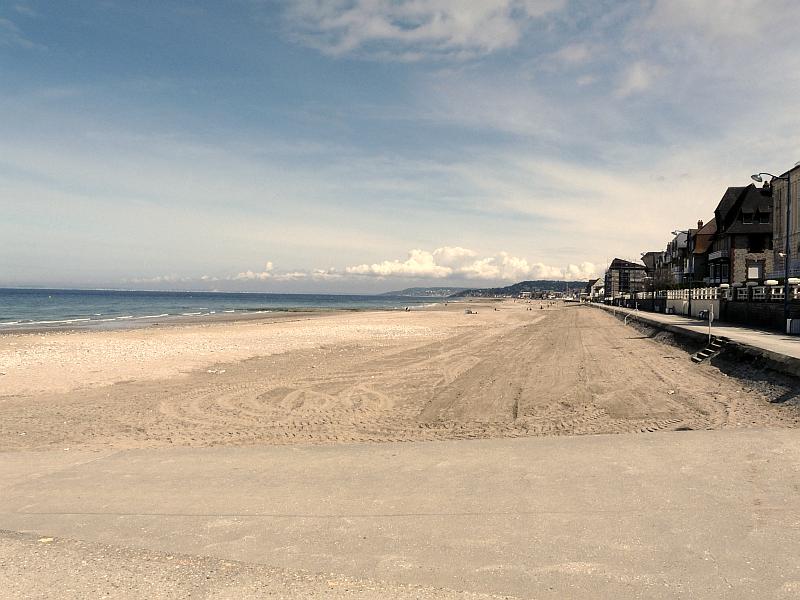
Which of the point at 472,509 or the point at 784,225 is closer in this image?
the point at 472,509

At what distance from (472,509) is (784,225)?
49.4 metres

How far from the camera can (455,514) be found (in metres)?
5.75

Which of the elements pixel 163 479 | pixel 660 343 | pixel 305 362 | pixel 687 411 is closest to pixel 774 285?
pixel 660 343

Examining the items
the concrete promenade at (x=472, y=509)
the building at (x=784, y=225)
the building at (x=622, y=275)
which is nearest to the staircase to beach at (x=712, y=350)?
the concrete promenade at (x=472, y=509)

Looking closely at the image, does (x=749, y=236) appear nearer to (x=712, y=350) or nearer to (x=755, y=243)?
(x=755, y=243)

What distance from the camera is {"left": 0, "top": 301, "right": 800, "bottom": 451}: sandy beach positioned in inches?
412

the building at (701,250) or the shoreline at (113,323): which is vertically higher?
the building at (701,250)

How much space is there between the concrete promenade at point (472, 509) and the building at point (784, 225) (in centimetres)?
4063

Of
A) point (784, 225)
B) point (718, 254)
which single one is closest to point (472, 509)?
point (784, 225)

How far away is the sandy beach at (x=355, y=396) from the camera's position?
10.5 metres

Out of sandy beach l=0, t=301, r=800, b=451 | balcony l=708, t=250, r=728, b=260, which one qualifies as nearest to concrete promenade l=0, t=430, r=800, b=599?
sandy beach l=0, t=301, r=800, b=451

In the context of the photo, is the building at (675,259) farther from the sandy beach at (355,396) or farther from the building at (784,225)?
the sandy beach at (355,396)

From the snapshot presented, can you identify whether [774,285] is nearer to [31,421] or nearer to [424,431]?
[424,431]

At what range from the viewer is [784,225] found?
43.3 meters
